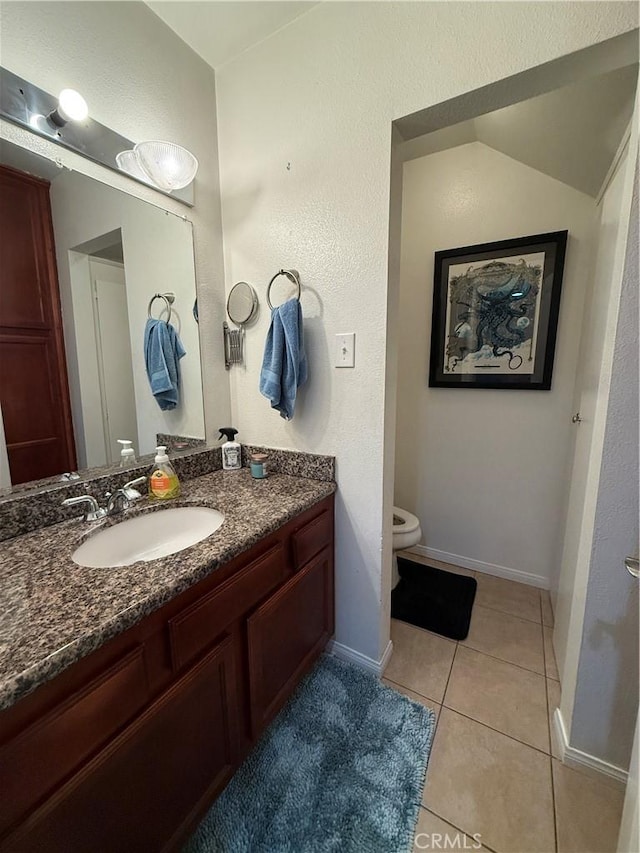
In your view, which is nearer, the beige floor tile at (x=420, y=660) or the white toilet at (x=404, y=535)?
the beige floor tile at (x=420, y=660)

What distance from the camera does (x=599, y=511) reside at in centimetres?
100

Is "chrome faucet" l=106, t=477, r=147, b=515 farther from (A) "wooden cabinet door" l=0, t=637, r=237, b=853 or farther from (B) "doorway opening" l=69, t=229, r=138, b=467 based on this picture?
(A) "wooden cabinet door" l=0, t=637, r=237, b=853

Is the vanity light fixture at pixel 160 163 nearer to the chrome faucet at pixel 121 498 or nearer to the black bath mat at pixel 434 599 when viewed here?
the chrome faucet at pixel 121 498

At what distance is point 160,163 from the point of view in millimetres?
1161

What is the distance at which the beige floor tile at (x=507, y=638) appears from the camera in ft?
5.08

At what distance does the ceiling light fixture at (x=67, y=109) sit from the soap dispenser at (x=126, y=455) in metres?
0.99

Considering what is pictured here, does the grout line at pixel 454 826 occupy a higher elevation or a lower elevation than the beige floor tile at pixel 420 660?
lower

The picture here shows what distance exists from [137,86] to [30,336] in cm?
97

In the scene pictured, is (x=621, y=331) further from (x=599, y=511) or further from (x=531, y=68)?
(x=531, y=68)

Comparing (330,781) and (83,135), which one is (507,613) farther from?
(83,135)

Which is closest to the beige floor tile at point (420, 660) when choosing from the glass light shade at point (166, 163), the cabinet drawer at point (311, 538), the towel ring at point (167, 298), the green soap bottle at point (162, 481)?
the cabinet drawer at point (311, 538)

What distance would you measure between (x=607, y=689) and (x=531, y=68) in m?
1.81

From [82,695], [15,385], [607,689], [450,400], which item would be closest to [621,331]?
[607,689]

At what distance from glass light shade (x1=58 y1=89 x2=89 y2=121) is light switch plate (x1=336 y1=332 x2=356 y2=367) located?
1020 mm
